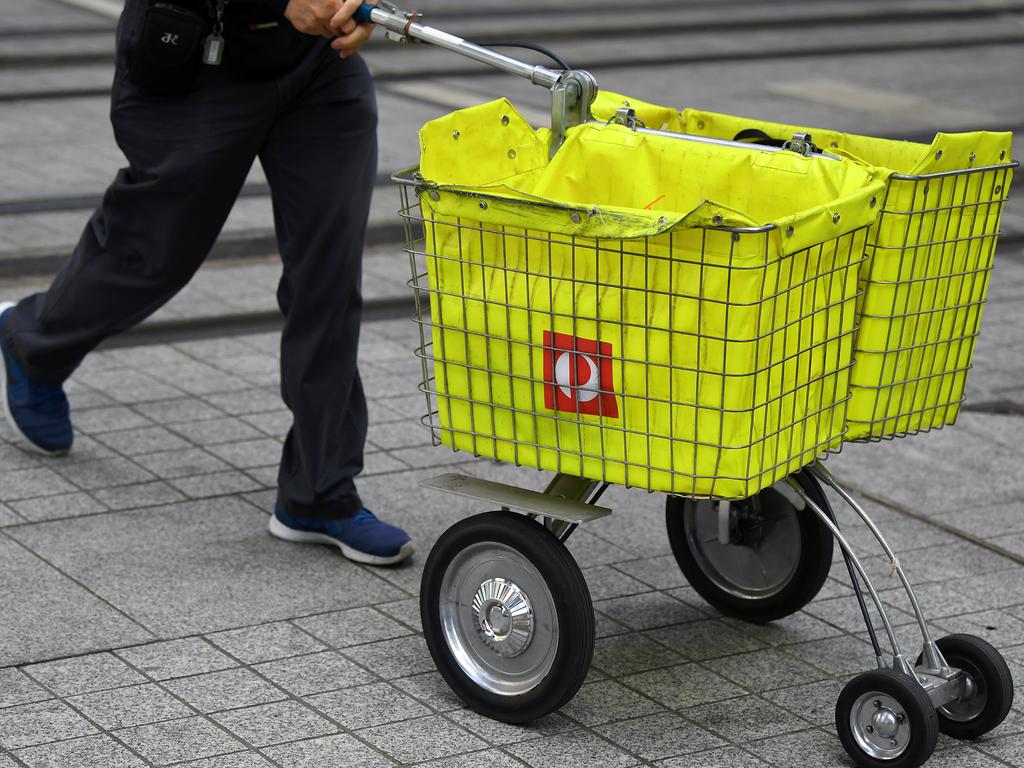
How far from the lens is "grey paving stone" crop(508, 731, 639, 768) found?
10.6 ft

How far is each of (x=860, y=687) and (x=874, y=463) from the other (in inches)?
82.9

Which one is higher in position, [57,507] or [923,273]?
[923,273]

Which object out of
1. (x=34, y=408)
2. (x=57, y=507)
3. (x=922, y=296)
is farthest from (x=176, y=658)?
(x=922, y=296)

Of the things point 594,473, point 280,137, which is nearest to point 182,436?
point 280,137

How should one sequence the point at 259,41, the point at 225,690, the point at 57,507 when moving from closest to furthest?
1. the point at 225,690
2. the point at 259,41
3. the point at 57,507

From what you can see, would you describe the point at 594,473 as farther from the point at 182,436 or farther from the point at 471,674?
the point at 182,436

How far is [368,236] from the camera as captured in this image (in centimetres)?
801

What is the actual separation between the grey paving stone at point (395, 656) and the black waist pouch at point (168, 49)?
1503mm

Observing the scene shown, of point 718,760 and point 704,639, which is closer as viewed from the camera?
point 718,760

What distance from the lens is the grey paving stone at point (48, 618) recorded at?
3.63m

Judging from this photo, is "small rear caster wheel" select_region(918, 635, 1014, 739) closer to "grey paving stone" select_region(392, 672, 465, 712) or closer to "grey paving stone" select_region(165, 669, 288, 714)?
"grey paving stone" select_region(392, 672, 465, 712)

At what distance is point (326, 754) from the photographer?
3.21 m

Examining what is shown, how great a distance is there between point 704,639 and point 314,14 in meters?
1.78

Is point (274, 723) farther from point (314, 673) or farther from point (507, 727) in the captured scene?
point (507, 727)
